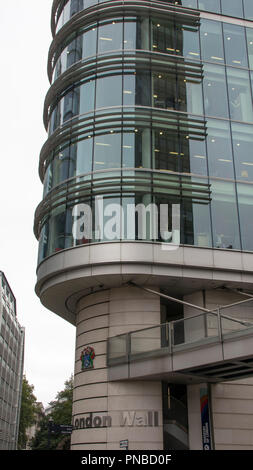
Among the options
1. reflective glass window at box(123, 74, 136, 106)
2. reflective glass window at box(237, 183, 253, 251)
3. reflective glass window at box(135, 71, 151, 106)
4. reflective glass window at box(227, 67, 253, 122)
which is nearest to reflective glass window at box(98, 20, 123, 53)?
reflective glass window at box(123, 74, 136, 106)

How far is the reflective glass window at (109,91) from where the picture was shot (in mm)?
27328

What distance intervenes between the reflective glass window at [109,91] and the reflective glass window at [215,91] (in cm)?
515

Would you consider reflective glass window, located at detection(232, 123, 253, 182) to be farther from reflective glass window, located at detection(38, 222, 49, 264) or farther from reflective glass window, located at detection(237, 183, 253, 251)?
reflective glass window, located at detection(38, 222, 49, 264)

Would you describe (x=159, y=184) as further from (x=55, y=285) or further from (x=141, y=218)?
(x=55, y=285)

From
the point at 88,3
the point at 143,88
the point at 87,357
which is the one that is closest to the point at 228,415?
the point at 87,357

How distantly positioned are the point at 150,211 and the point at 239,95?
389 inches

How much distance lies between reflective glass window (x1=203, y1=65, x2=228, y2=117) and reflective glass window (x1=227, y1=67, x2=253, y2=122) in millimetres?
391

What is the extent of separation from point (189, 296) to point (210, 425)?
6.62 metres

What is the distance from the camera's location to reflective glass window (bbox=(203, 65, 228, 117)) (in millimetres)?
27766

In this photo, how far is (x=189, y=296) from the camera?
25.9m

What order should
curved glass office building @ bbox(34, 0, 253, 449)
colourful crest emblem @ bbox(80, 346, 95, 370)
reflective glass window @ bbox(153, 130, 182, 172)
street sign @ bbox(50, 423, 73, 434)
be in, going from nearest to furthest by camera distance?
curved glass office building @ bbox(34, 0, 253, 449)
street sign @ bbox(50, 423, 73, 434)
colourful crest emblem @ bbox(80, 346, 95, 370)
reflective glass window @ bbox(153, 130, 182, 172)

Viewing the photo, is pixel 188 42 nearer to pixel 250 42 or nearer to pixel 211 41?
pixel 211 41

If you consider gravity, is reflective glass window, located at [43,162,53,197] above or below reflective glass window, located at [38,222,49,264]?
above
